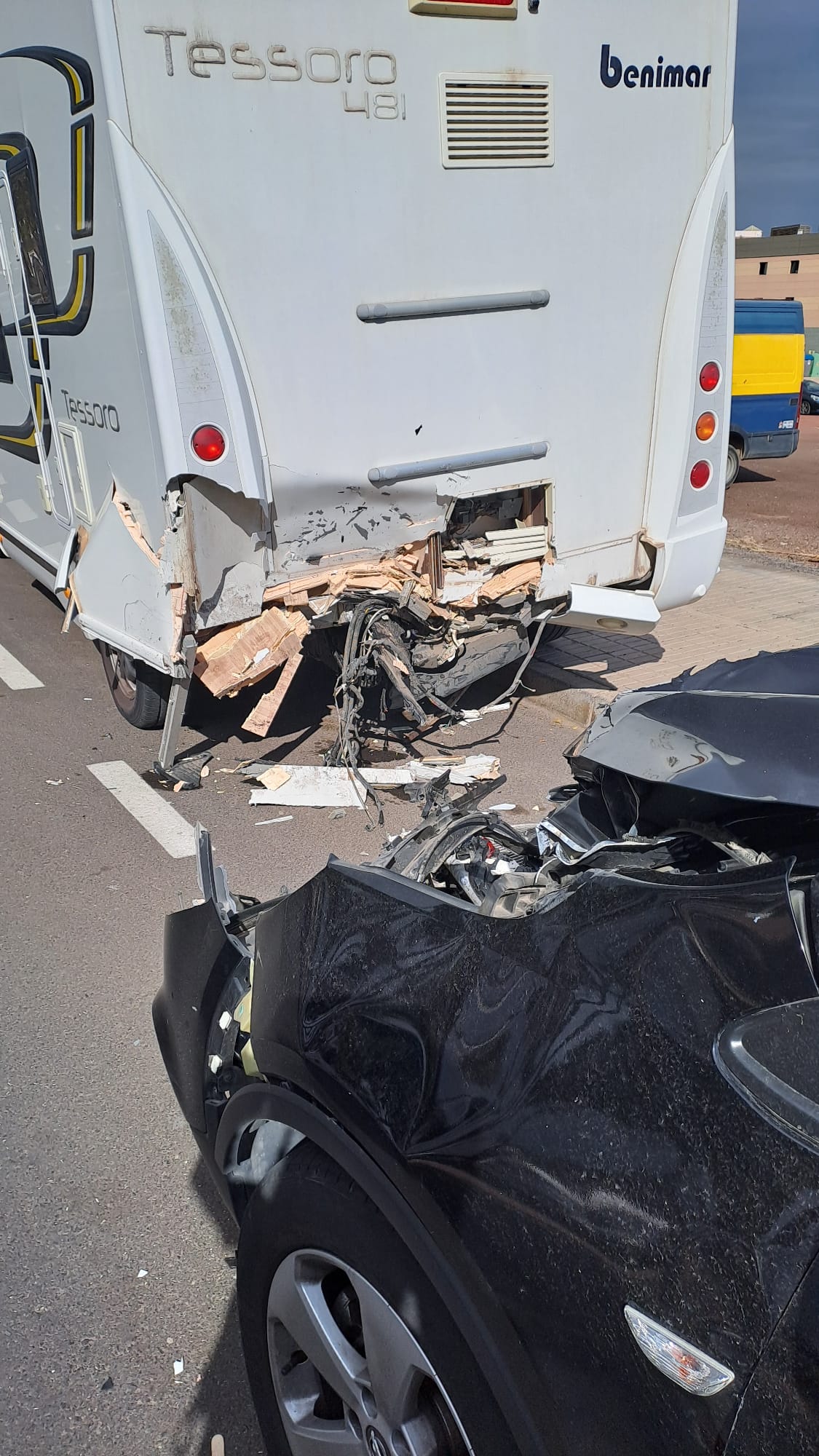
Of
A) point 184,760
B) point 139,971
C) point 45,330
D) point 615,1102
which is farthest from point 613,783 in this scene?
point 45,330

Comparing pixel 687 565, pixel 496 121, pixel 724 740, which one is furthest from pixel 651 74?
pixel 724 740

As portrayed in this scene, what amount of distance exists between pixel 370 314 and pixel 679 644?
11.5ft

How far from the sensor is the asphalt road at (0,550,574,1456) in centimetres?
227

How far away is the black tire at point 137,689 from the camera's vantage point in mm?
5504

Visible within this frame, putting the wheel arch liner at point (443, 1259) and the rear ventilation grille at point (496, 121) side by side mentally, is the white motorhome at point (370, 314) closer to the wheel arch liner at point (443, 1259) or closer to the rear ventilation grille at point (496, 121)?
the rear ventilation grille at point (496, 121)

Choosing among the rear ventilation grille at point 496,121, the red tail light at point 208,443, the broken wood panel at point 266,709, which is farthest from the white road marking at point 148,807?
the rear ventilation grille at point 496,121

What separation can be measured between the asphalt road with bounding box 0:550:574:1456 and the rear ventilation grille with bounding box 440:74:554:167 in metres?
2.85

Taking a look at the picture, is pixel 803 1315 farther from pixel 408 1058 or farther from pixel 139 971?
pixel 139 971

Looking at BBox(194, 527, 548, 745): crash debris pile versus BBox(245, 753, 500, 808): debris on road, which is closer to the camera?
BBox(194, 527, 548, 745): crash debris pile

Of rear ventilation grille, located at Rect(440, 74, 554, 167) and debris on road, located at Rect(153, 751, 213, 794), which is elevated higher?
rear ventilation grille, located at Rect(440, 74, 554, 167)

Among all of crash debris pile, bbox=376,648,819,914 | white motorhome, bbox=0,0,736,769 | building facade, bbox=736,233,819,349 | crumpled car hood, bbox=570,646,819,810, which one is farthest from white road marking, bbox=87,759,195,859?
building facade, bbox=736,233,819,349

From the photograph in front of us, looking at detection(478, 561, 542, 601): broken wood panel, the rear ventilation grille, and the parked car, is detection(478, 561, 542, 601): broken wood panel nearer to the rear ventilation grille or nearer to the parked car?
the rear ventilation grille

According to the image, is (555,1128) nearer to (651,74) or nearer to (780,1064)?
(780,1064)

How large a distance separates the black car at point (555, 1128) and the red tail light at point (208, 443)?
8.31 ft
